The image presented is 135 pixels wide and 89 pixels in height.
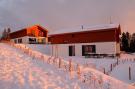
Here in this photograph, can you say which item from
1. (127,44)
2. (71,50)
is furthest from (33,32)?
(127,44)

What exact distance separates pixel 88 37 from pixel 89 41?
0.73 metres

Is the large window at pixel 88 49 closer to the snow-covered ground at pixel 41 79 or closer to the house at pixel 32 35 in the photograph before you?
the house at pixel 32 35

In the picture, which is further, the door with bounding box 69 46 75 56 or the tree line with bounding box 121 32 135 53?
the tree line with bounding box 121 32 135 53

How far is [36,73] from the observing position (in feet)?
34.3

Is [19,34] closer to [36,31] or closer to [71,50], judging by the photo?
[36,31]

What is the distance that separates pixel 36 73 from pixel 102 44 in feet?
84.1

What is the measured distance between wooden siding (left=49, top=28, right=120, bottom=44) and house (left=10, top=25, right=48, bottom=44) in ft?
27.9

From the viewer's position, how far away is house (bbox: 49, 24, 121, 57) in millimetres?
34281

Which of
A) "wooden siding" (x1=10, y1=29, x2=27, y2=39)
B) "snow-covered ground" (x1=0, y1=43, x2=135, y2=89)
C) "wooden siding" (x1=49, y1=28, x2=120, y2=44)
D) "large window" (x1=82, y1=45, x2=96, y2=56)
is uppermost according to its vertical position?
"wooden siding" (x1=10, y1=29, x2=27, y2=39)

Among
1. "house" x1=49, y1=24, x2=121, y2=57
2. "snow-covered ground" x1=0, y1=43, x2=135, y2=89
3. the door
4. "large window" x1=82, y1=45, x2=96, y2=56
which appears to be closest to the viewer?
"snow-covered ground" x1=0, y1=43, x2=135, y2=89

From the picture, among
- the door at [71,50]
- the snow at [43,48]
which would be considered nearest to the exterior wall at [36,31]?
the snow at [43,48]

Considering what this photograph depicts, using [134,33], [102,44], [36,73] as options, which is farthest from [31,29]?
[36,73]

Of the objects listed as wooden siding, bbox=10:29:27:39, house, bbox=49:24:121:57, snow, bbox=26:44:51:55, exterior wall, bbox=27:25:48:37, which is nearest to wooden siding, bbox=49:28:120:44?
house, bbox=49:24:121:57

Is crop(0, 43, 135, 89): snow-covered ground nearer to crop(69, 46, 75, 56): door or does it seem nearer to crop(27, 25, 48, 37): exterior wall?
crop(69, 46, 75, 56): door
